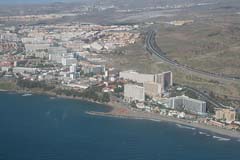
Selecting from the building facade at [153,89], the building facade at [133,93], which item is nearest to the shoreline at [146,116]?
the building facade at [133,93]

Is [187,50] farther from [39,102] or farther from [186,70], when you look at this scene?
[39,102]

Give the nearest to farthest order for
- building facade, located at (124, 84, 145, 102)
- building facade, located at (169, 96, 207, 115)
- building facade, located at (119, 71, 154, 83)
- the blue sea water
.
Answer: the blue sea water < building facade, located at (169, 96, 207, 115) < building facade, located at (124, 84, 145, 102) < building facade, located at (119, 71, 154, 83)

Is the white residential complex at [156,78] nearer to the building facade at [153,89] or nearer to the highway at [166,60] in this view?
the building facade at [153,89]

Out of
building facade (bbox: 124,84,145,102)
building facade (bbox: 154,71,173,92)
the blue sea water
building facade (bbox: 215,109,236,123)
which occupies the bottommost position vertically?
the blue sea water

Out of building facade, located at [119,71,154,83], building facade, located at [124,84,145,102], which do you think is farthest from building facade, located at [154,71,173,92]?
building facade, located at [124,84,145,102]

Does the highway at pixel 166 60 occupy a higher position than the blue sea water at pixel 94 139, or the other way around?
the highway at pixel 166 60

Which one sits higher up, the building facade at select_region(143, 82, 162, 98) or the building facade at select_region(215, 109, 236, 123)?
the building facade at select_region(143, 82, 162, 98)

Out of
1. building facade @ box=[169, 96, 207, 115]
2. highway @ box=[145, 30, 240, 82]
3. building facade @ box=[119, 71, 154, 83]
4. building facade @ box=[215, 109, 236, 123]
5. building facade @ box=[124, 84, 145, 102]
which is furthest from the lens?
highway @ box=[145, 30, 240, 82]

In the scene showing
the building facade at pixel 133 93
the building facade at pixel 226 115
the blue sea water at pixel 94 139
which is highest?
the building facade at pixel 133 93

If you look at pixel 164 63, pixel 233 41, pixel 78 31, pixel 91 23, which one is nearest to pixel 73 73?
pixel 164 63

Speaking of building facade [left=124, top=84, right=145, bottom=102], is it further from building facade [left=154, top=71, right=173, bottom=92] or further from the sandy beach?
building facade [left=154, top=71, right=173, bottom=92]
